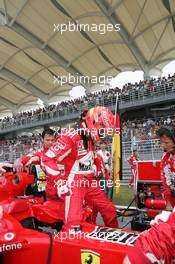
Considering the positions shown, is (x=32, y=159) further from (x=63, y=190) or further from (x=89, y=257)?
(x=89, y=257)

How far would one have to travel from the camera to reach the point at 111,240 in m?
2.45

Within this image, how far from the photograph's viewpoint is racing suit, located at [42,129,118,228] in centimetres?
319

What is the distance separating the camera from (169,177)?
3951mm

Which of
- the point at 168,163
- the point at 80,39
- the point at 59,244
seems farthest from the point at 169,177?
the point at 80,39

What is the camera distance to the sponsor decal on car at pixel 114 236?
240 cm

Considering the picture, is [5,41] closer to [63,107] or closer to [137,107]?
[63,107]

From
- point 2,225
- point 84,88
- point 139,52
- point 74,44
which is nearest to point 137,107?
point 139,52

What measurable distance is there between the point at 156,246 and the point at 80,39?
22.1 metres

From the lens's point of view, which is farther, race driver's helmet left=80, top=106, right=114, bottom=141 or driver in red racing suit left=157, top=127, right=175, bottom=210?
driver in red racing suit left=157, top=127, right=175, bottom=210

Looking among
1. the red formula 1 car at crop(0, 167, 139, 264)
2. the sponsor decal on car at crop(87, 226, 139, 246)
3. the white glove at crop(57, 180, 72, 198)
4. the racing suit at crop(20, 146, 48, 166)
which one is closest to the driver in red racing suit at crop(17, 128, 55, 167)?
the racing suit at crop(20, 146, 48, 166)

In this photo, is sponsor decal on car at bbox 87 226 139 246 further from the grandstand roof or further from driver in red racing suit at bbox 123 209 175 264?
the grandstand roof

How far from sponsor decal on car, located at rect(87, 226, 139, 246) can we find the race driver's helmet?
1.13m

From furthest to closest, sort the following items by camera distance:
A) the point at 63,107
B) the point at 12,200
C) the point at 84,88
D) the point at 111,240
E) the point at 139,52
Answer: the point at 84,88, the point at 63,107, the point at 139,52, the point at 12,200, the point at 111,240

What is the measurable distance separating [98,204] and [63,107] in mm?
22388
